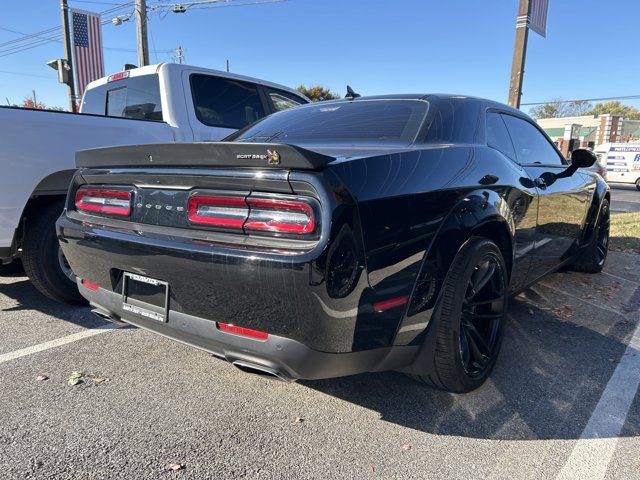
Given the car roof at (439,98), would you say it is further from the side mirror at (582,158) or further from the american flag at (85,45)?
the american flag at (85,45)

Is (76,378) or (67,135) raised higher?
(67,135)

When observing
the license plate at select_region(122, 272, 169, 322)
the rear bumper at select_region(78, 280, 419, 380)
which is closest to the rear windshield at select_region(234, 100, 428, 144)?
the rear bumper at select_region(78, 280, 419, 380)

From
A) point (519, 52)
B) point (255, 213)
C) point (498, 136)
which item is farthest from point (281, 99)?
point (519, 52)

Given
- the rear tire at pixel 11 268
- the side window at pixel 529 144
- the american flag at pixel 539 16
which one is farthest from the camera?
the american flag at pixel 539 16

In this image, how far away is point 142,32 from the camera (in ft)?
42.2

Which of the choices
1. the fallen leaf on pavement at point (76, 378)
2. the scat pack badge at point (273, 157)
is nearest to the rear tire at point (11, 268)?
the fallen leaf on pavement at point (76, 378)

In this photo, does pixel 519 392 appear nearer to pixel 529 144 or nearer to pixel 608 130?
pixel 529 144

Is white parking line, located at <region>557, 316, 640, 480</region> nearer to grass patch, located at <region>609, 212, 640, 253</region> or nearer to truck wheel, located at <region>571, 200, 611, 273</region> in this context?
truck wheel, located at <region>571, 200, 611, 273</region>

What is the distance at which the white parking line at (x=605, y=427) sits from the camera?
1.99 m

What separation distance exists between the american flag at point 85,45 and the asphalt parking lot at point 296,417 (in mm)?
10958

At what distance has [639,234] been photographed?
779 centimetres

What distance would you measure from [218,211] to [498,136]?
6.58 feet

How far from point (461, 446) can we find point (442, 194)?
1.15 meters

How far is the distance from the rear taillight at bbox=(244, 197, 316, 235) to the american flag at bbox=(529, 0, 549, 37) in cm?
854
